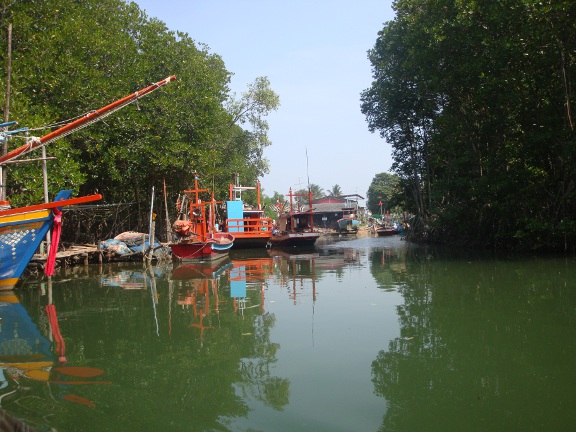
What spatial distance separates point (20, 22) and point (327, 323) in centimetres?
1174

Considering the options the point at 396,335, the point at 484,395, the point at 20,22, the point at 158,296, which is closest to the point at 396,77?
the point at 20,22

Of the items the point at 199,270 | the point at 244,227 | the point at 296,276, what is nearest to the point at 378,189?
the point at 244,227

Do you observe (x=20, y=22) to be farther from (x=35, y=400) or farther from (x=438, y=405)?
(x=438, y=405)

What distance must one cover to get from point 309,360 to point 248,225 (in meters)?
17.5

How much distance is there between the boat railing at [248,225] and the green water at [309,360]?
39.0 feet

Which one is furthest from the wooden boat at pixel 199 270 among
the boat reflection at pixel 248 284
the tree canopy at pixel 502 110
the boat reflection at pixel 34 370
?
the tree canopy at pixel 502 110

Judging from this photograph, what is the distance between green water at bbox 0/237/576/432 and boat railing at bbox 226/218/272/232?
11902 millimetres

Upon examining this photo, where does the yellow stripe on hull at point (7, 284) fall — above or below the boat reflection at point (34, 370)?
above

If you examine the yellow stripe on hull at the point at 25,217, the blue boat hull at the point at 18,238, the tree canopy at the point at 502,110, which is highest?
the tree canopy at the point at 502,110

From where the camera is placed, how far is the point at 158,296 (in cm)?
888

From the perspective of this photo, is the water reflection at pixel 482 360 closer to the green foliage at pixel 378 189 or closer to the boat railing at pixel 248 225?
the boat railing at pixel 248 225

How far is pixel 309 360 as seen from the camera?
4.79 meters

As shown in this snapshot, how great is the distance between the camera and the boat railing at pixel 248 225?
70.0ft

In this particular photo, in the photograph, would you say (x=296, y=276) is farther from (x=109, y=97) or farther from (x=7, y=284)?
(x=109, y=97)
